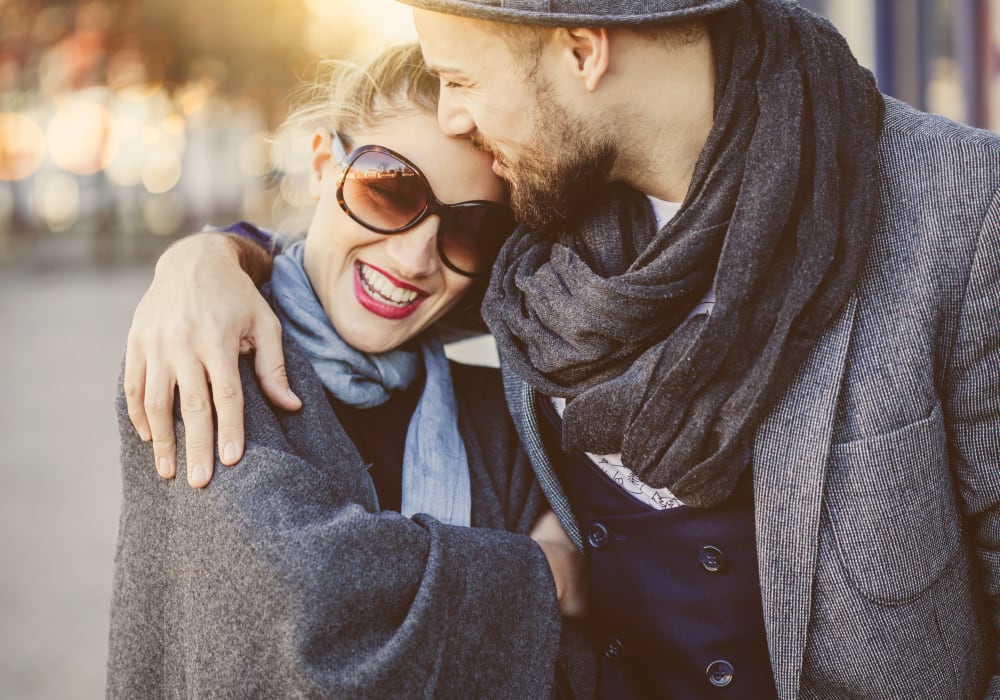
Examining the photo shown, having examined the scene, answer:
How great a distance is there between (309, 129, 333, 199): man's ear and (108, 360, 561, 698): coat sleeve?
2.29 ft

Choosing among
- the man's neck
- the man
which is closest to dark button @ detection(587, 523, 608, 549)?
the man

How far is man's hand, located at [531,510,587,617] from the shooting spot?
2021 mm

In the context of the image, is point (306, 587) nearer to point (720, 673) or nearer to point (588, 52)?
point (720, 673)

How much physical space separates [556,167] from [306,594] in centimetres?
101

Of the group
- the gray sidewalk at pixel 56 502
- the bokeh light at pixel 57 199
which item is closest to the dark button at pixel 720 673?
the gray sidewalk at pixel 56 502

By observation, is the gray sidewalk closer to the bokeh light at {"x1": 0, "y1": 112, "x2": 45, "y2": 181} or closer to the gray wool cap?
the gray wool cap

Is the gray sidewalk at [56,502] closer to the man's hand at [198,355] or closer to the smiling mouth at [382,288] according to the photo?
the man's hand at [198,355]

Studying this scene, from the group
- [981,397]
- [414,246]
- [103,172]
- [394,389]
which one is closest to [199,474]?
[394,389]

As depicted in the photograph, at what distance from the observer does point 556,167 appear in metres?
1.89

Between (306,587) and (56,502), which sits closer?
(306,587)

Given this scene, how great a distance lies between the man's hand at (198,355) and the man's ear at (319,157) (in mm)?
334

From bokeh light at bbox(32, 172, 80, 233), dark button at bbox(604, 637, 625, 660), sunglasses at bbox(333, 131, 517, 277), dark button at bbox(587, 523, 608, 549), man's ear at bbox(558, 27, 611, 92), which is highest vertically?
man's ear at bbox(558, 27, 611, 92)

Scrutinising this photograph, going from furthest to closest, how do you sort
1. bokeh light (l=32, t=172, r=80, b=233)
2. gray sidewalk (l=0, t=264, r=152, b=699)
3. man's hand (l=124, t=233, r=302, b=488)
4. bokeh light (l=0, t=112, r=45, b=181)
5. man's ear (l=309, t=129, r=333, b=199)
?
bokeh light (l=32, t=172, r=80, b=233) → bokeh light (l=0, t=112, r=45, b=181) → gray sidewalk (l=0, t=264, r=152, b=699) → man's ear (l=309, t=129, r=333, b=199) → man's hand (l=124, t=233, r=302, b=488)

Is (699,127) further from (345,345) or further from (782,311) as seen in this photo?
(345,345)
